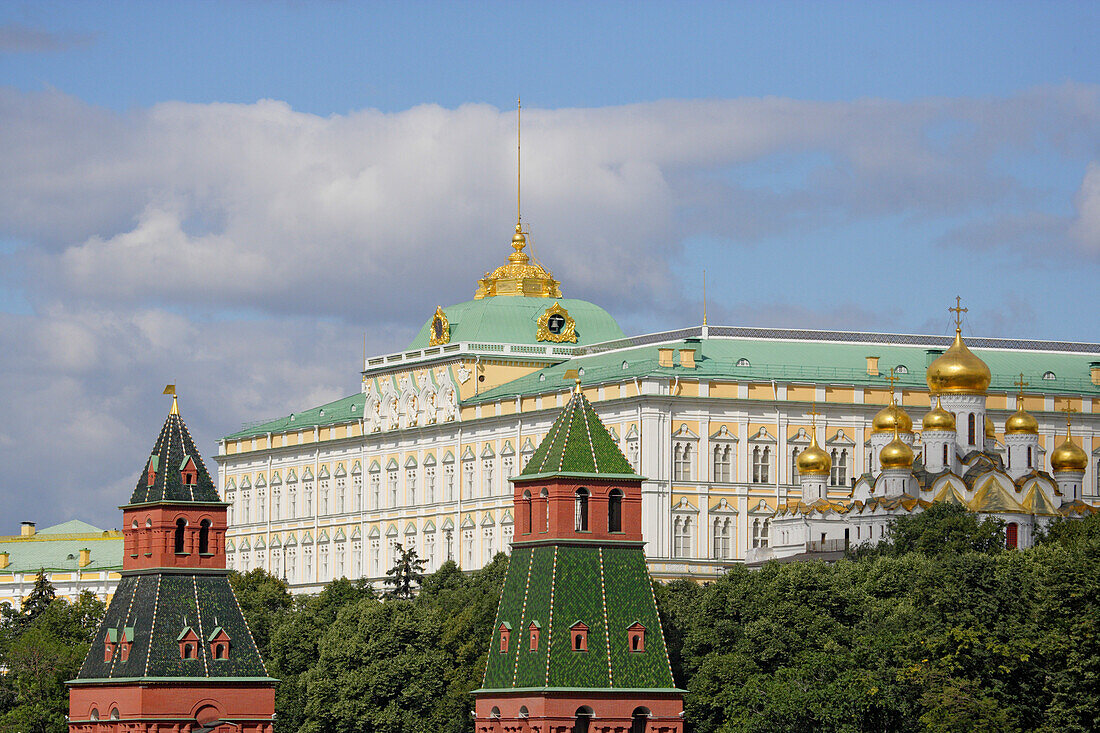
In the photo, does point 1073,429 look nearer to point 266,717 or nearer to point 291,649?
point 291,649

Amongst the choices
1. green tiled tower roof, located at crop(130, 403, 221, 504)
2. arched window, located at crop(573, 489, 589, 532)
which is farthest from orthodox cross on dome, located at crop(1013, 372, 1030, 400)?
arched window, located at crop(573, 489, 589, 532)

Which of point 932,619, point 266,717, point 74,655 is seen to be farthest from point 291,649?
point 932,619

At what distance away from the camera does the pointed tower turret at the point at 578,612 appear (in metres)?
106

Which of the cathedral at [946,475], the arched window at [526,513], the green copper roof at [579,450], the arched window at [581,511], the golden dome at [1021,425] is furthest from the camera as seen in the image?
the golden dome at [1021,425]

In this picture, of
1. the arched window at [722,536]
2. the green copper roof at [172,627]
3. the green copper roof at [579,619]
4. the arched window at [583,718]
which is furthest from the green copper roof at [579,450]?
the arched window at [722,536]

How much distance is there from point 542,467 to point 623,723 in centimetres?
1005

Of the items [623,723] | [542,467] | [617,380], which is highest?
[617,380]

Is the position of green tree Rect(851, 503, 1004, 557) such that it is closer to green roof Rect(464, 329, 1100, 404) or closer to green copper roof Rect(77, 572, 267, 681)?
green roof Rect(464, 329, 1100, 404)

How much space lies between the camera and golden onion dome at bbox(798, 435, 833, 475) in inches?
7185

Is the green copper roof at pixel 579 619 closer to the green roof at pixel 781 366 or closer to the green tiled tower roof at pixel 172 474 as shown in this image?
the green tiled tower roof at pixel 172 474

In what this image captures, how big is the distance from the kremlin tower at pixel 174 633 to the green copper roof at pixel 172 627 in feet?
0.13

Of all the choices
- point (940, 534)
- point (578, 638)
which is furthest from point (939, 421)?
point (578, 638)

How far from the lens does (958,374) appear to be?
17962cm

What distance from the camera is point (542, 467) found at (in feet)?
363
